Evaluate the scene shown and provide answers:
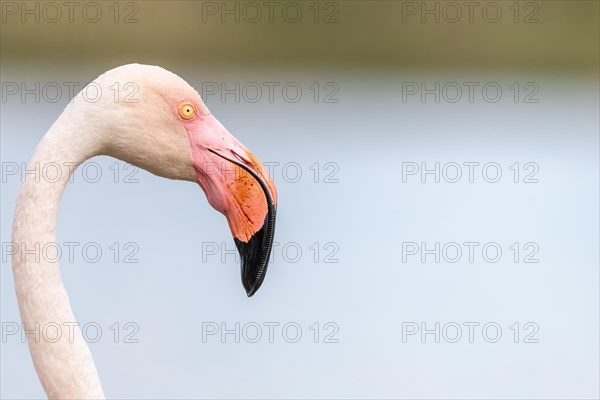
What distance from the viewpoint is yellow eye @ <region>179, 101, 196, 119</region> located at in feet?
5.94

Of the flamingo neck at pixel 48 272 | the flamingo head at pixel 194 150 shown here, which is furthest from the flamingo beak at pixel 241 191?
the flamingo neck at pixel 48 272

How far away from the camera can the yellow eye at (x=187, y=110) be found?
1.81 metres

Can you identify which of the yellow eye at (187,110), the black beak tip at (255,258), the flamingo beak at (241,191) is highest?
the yellow eye at (187,110)

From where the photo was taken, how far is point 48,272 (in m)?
1.69

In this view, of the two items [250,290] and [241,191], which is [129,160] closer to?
[241,191]

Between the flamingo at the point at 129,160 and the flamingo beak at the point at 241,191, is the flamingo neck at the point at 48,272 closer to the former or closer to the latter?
the flamingo at the point at 129,160

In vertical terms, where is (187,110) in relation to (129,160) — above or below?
above

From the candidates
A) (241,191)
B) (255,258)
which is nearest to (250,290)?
(255,258)

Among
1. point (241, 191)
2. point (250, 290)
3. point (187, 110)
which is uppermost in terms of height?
point (187, 110)

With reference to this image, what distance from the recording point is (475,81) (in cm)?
639

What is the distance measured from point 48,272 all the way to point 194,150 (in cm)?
41

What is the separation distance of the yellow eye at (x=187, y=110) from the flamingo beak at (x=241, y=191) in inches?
1.1

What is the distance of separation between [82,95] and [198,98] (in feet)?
0.80

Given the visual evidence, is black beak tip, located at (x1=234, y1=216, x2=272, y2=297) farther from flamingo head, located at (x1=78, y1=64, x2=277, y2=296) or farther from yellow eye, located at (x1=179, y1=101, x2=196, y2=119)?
yellow eye, located at (x1=179, y1=101, x2=196, y2=119)
